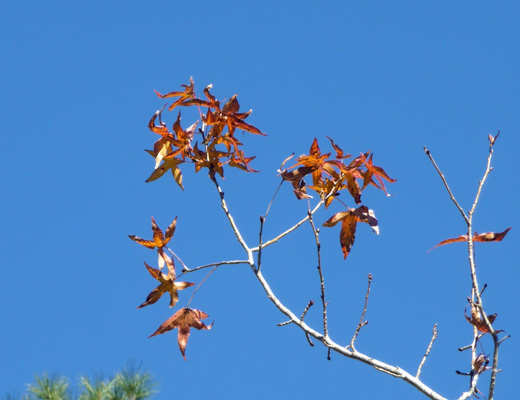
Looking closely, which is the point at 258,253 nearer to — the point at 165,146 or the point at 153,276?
the point at 153,276

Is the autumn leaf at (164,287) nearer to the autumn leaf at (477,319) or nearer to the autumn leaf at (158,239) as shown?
the autumn leaf at (158,239)

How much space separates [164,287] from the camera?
229 cm

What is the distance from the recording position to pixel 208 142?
100 inches

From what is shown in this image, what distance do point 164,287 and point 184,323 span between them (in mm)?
126

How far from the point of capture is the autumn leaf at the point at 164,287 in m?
2.28

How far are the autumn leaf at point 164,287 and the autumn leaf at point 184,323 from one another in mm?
49

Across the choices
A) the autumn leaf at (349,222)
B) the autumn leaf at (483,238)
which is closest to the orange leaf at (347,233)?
the autumn leaf at (349,222)

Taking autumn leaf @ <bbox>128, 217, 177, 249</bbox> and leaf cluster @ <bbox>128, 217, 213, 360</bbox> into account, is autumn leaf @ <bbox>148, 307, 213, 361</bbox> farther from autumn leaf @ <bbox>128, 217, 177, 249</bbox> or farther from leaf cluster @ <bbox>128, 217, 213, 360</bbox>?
autumn leaf @ <bbox>128, 217, 177, 249</bbox>

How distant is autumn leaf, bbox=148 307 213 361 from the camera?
89.0 inches

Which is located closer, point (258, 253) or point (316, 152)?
point (258, 253)

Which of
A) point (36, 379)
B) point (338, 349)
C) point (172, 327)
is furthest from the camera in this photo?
point (36, 379)

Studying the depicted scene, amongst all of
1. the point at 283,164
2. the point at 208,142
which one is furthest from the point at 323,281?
the point at 208,142

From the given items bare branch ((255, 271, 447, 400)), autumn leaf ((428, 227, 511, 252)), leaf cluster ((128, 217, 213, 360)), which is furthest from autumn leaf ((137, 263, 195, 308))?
autumn leaf ((428, 227, 511, 252))

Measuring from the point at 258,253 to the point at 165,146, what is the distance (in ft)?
1.77
